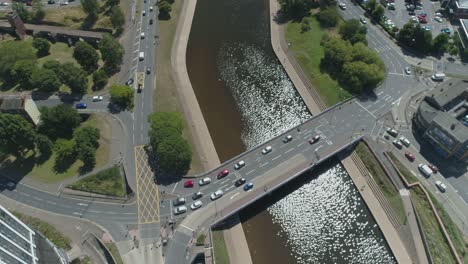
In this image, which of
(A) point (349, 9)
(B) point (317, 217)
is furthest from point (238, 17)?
(B) point (317, 217)

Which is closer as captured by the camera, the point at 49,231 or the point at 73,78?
the point at 49,231

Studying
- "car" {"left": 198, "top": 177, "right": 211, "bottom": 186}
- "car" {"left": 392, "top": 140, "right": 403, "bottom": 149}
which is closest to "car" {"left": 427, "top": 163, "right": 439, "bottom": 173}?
"car" {"left": 392, "top": 140, "right": 403, "bottom": 149}

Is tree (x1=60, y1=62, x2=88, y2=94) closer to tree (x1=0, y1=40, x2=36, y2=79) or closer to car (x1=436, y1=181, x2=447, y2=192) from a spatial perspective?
tree (x1=0, y1=40, x2=36, y2=79)

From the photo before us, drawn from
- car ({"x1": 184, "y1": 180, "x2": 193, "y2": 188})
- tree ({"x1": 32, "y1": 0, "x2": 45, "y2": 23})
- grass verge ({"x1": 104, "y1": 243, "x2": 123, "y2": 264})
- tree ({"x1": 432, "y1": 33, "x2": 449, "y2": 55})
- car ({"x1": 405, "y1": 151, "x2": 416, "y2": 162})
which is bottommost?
grass verge ({"x1": 104, "y1": 243, "x2": 123, "y2": 264})

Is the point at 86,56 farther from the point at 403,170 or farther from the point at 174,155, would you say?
the point at 403,170

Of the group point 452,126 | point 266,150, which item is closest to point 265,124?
point 266,150

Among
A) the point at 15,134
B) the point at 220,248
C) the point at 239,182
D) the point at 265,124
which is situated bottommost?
the point at 220,248

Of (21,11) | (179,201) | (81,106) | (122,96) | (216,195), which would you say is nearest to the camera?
(179,201)
